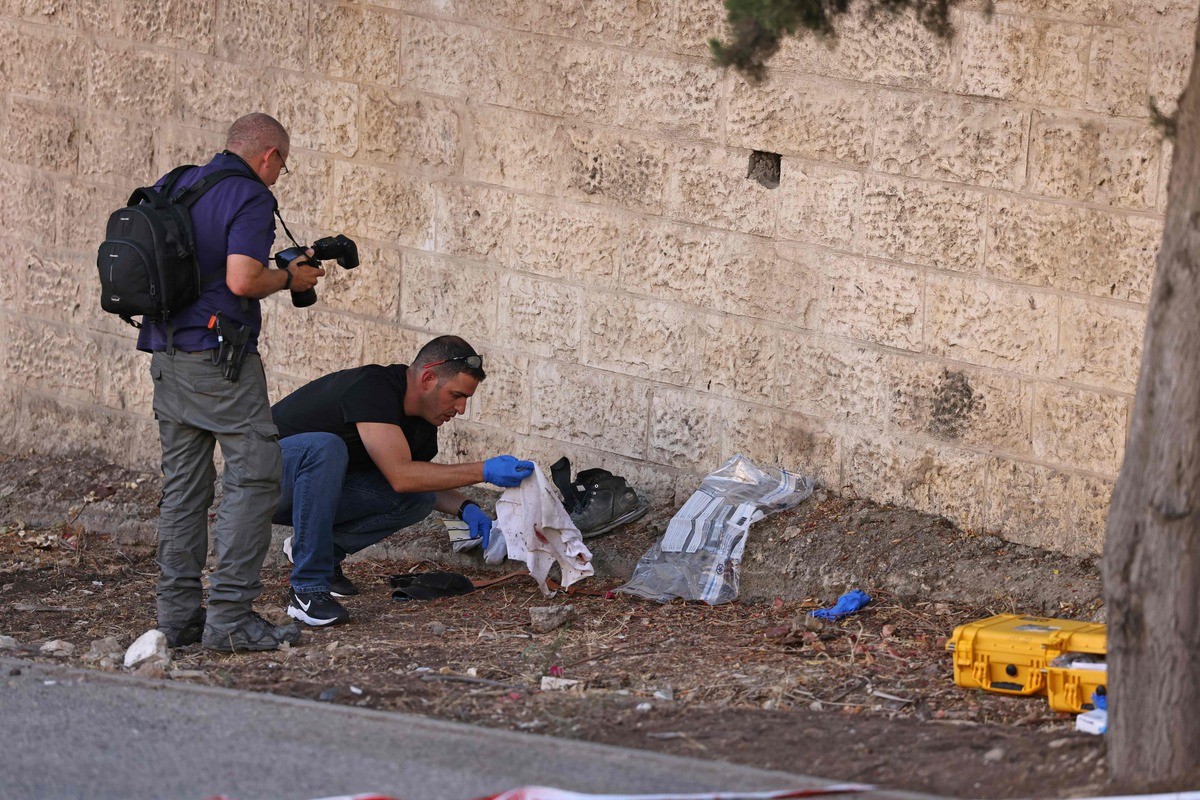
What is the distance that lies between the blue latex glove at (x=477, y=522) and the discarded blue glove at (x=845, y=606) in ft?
4.88

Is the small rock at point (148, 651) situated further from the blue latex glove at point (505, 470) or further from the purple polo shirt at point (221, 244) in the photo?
the blue latex glove at point (505, 470)

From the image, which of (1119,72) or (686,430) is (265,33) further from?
(1119,72)

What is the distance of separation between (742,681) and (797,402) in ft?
5.50

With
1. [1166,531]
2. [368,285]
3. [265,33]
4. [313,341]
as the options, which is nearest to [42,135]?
[265,33]

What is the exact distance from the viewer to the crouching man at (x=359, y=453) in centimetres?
604

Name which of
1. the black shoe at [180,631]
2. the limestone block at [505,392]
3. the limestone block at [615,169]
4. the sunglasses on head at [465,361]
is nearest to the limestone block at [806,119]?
the limestone block at [615,169]

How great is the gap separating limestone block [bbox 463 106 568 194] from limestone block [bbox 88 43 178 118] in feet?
6.18

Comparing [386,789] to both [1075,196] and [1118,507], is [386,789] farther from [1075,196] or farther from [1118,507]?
[1075,196]

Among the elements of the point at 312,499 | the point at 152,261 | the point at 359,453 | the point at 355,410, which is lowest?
the point at 312,499

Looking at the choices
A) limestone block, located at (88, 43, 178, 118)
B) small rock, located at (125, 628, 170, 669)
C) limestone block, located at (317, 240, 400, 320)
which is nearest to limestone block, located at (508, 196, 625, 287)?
limestone block, located at (317, 240, 400, 320)

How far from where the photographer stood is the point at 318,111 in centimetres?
754

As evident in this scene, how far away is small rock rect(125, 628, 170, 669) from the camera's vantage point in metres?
5.29

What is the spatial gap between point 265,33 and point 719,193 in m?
2.60

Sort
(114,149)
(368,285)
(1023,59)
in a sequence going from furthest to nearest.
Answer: (114,149) → (368,285) → (1023,59)
